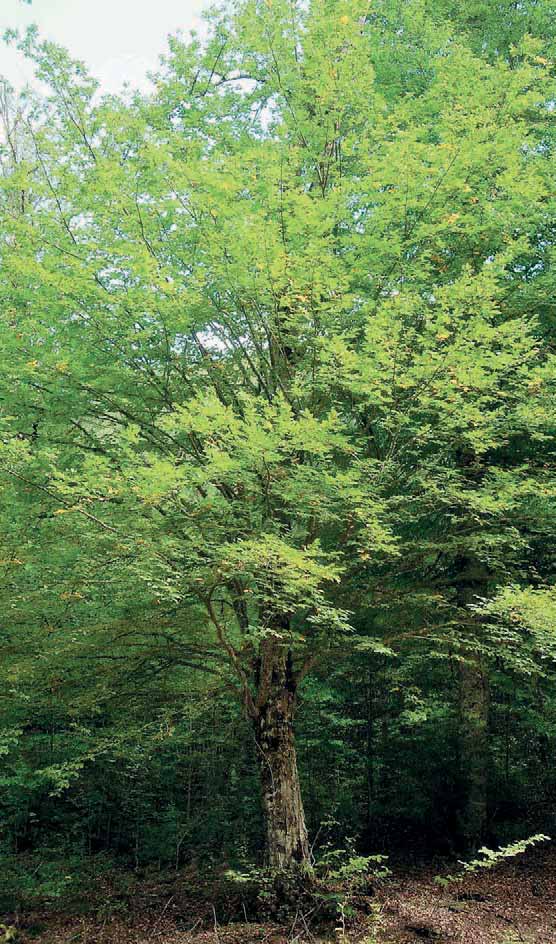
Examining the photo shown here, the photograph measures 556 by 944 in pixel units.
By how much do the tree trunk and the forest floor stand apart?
65 centimetres

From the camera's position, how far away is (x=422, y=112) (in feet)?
25.3

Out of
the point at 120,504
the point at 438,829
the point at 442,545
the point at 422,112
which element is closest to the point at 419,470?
the point at 442,545

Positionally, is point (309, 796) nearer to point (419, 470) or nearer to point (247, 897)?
point (247, 897)

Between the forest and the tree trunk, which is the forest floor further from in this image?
the tree trunk

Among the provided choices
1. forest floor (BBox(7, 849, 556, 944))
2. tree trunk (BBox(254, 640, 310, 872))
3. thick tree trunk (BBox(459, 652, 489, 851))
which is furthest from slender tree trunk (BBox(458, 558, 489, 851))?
tree trunk (BBox(254, 640, 310, 872))

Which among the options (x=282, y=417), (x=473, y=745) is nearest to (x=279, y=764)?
(x=473, y=745)

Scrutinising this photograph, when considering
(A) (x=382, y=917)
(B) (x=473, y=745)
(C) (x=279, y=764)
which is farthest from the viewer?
(B) (x=473, y=745)

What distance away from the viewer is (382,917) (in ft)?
21.4

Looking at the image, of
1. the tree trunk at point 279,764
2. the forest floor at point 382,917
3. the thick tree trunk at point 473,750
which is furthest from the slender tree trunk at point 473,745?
the tree trunk at point 279,764

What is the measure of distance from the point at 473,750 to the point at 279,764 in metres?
3.08

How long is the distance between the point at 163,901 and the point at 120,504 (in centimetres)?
548

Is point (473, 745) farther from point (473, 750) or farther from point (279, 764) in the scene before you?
point (279, 764)

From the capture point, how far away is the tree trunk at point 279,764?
703cm

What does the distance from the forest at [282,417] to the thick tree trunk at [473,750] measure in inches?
1.5
